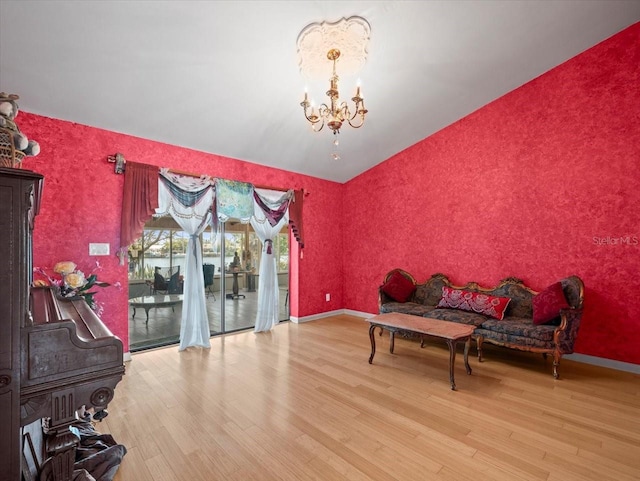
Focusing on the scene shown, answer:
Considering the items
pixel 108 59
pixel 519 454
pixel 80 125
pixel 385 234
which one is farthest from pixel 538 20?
pixel 80 125

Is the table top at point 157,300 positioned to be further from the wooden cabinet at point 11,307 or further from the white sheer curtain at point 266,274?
the wooden cabinet at point 11,307

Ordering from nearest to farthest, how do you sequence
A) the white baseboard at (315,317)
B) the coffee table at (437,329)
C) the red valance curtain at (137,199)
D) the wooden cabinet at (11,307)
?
1. the wooden cabinet at (11,307)
2. the coffee table at (437,329)
3. the red valance curtain at (137,199)
4. the white baseboard at (315,317)

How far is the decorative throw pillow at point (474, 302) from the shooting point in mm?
3895

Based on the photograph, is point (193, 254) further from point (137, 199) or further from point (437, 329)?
point (437, 329)

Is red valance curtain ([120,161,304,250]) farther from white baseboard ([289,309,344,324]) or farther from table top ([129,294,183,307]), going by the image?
white baseboard ([289,309,344,324])

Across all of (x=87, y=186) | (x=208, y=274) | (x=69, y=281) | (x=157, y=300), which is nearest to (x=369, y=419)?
(x=69, y=281)

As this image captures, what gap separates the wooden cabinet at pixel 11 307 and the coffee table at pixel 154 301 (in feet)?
10.7

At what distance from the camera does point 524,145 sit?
13.1ft

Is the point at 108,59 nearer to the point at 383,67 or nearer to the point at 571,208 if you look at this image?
the point at 383,67

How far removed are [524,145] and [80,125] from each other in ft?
17.8

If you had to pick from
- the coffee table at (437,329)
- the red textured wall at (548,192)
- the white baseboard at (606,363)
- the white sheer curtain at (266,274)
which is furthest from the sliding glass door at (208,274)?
the white baseboard at (606,363)

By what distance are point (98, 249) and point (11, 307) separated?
2.67 m

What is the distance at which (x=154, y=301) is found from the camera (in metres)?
4.30

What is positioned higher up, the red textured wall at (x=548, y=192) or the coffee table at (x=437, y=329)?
the red textured wall at (x=548, y=192)
